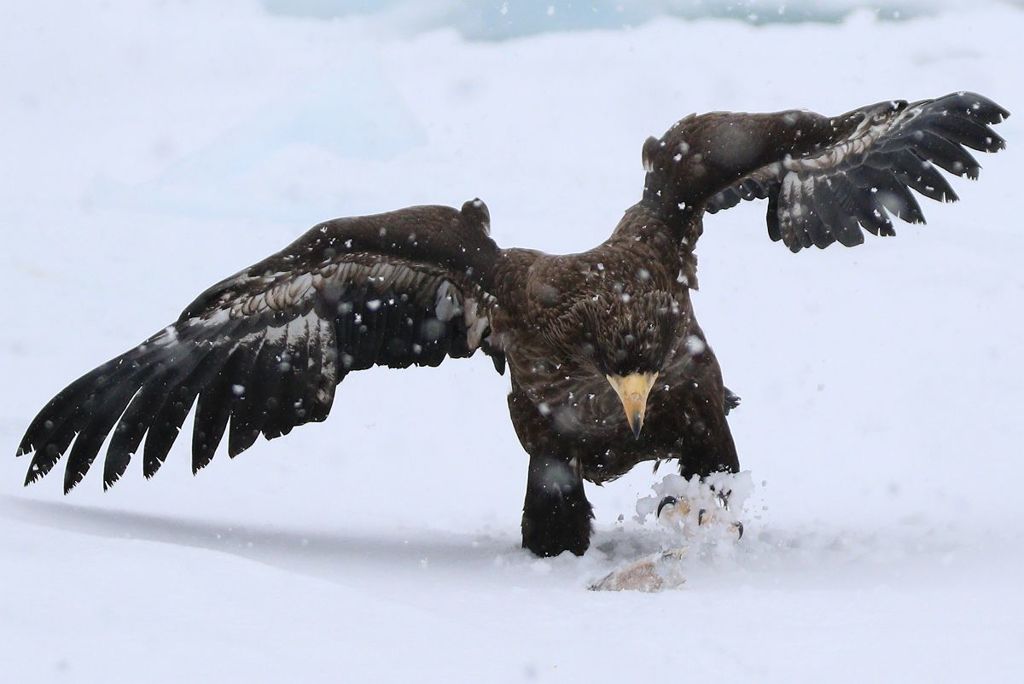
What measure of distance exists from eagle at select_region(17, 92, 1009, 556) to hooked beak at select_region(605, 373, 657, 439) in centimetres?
25

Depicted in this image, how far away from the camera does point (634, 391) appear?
4.95 metres

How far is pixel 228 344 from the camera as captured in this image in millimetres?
5934

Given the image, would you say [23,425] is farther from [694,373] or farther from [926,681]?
[926,681]

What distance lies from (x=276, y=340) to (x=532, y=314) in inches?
48.0

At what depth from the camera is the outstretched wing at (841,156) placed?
5.71 metres

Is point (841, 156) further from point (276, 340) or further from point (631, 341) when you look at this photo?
point (276, 340)

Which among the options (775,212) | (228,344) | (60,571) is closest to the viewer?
(60,571)

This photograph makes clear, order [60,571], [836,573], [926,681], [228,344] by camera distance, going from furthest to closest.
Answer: [228,344], [836,573], [60,571], [926,681]

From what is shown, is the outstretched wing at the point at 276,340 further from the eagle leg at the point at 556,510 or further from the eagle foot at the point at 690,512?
the eagle foot at the point at 690,512

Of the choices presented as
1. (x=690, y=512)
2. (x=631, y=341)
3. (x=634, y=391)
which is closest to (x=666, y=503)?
(x=690, y=512)

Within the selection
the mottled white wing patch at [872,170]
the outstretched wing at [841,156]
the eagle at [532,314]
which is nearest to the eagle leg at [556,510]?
the eagle at [532,314]

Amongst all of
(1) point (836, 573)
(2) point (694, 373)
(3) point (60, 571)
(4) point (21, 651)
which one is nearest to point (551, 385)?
(2) point (694, 373)

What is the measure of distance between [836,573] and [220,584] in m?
2.24

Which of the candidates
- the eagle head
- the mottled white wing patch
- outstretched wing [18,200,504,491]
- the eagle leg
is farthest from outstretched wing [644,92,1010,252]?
the eagle leg
